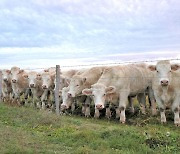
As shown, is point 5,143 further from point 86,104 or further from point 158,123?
point 86,104

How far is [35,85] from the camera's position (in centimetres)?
1869

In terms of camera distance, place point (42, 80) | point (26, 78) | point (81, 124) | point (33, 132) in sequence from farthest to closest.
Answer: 1. point (26, 78)
2. point (42, 80)
3. point (81, 124)
4. point (33, 132)

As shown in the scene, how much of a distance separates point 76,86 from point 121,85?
89.6 inches

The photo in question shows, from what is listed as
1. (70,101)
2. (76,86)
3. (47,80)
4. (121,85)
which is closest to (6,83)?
(47,80)

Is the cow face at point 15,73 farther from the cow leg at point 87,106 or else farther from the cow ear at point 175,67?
the cow ear at point 175,67

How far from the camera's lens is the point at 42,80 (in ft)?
60.5

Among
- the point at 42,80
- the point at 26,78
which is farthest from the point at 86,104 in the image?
the point at 26,78

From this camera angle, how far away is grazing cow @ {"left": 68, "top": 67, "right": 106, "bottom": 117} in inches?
616

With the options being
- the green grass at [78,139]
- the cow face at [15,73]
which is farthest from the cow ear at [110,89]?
the cow face at [15,73]

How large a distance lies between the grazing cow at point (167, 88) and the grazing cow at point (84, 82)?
352cm

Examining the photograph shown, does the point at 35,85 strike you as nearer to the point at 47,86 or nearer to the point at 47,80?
the point at 47,80

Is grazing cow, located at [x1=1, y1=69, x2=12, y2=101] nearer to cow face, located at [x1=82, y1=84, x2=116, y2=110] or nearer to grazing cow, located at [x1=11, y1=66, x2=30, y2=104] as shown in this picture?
grazing cow, located at [x1=11, y1=66, x2=30, y2=104]

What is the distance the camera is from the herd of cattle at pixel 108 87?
42.8 ft

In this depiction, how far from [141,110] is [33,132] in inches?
234
